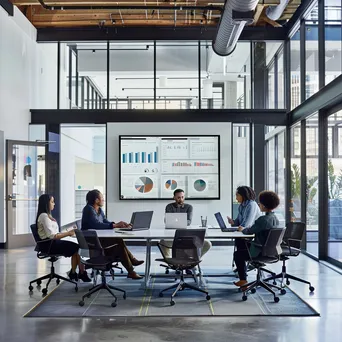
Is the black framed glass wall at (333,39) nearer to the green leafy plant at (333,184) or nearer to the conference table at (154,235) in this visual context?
the green leafy plant at (333,184)

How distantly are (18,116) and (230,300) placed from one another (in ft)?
21.5

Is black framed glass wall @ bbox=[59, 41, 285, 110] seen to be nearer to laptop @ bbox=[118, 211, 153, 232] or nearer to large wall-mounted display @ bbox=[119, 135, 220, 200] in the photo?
large wall-mounted display @ bbox=[119, 135, 220, 200]

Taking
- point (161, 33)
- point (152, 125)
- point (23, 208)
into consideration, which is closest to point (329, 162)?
point (152, 125)

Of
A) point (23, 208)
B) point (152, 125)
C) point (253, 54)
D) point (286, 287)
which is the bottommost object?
point (286, 287)

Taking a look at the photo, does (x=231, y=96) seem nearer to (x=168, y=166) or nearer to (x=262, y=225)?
(x=168, y=166)

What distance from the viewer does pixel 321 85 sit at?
26.4 ft

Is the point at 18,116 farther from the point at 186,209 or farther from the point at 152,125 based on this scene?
the point at 186,209

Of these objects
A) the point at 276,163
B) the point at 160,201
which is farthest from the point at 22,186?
the point at 276,163

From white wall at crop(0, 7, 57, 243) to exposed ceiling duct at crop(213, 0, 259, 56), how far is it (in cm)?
406

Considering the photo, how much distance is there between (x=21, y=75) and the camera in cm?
1039

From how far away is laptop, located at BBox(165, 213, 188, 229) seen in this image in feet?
21.7

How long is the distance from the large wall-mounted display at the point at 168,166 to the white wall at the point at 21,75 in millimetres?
2191

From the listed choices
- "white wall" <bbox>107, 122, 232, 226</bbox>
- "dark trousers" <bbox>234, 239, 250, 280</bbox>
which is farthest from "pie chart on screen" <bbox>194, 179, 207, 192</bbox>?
"dark trousers" <bbox>234, 239, 250, 280</bbox>

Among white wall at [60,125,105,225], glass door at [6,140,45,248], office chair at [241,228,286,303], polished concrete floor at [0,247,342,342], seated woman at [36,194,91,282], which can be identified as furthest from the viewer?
white wall at [60,125,105,225]
